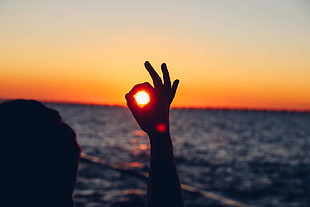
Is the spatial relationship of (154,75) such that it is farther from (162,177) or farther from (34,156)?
(34,156)

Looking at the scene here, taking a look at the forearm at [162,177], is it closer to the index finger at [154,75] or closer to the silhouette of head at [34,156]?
the index finger at [154,75]

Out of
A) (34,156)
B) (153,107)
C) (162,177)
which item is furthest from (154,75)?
(34,156)

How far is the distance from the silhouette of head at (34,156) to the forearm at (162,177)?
0.42 m

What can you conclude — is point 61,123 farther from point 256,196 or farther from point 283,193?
point 283,193

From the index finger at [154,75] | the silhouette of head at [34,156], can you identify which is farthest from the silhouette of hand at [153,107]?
the silhouette of head at [34,156]

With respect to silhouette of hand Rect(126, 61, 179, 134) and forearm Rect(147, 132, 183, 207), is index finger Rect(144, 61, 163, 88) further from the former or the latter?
forearm Rect(147, 132, 183, 207)

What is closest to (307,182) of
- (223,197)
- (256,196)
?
(256,196)

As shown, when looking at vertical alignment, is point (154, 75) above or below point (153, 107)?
above

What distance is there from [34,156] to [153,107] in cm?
64

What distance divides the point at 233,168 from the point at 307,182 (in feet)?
19.9

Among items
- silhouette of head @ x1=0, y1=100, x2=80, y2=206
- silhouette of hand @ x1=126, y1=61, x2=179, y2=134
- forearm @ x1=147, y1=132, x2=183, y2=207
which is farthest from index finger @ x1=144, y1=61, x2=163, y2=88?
silhouette of head @ x1=0, y1=100, x2=80, y2=206

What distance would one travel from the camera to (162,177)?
184 cm

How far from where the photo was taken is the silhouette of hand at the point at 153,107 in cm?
188

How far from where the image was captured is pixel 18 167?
4.94ft
